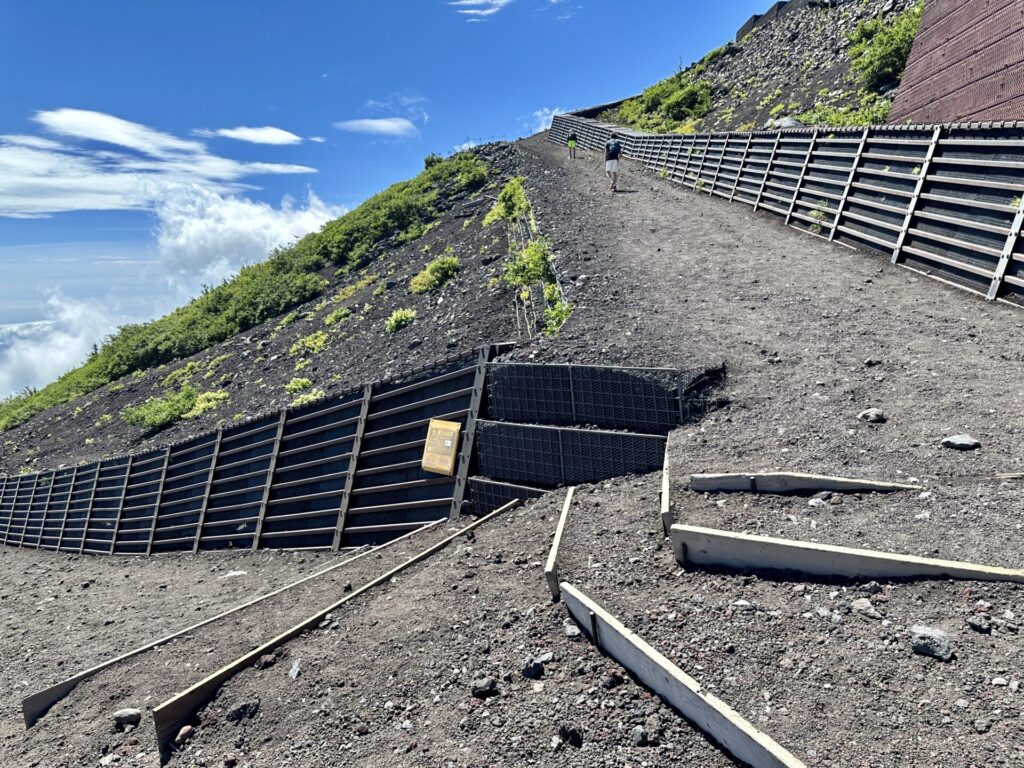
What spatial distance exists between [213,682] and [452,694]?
9.06 ft

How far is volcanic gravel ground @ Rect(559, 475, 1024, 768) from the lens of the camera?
333 cm

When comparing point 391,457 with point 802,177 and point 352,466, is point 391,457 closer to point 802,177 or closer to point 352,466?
point 352,466

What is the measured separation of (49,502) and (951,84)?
95.9 ft

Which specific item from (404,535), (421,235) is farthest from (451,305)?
(421,235)

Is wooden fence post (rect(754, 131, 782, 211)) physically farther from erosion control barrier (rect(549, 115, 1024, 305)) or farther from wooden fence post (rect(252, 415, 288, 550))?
wooden fence post (rect(252, 415, 288, 550))

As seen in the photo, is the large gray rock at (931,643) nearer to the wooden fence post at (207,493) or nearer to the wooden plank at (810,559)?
the wooden plank at (810,559)

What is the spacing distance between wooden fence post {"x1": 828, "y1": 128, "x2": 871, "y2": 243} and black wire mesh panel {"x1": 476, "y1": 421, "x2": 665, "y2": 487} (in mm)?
8896

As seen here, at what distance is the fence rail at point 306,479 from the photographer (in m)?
9.63

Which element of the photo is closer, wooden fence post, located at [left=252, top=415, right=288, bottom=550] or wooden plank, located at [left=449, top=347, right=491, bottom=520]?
wooden plank, located at [left=449, top=347, right=491, bottom=520]

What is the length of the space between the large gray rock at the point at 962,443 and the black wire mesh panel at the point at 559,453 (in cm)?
292

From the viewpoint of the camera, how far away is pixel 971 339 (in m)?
7.79

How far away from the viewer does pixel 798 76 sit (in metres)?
29.7

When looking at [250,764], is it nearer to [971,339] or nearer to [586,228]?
[971,339]

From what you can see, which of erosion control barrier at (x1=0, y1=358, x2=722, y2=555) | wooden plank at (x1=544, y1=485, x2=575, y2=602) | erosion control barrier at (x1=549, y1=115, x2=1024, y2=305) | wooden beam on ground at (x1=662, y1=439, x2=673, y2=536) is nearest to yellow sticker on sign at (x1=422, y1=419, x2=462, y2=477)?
erosion control barrier at (x1=0, y1=358, x2=722, y2=555)
